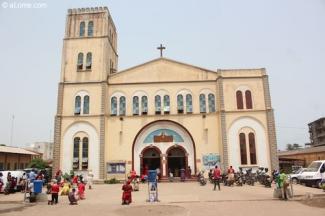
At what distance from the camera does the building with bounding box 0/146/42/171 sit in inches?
1592

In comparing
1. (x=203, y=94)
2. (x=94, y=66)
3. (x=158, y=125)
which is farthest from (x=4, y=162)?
(x=203, y=94)

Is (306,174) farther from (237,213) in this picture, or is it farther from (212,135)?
(237,213)

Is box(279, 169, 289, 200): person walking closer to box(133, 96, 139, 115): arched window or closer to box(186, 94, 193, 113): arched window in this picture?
box(186, 94, 193, 113): arched window

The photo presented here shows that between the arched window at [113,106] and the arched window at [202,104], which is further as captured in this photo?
the arched window at [113,106]

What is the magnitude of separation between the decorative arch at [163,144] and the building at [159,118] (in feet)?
0.32

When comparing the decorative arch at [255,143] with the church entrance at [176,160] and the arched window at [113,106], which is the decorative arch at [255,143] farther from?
the arched window at [113,106]

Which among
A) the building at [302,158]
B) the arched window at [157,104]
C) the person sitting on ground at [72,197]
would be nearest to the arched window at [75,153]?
the arched window at [157,104]

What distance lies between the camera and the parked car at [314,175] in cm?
2306

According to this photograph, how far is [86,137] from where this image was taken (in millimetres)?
30938

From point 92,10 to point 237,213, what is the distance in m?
28.7

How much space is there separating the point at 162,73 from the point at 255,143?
11589 mm

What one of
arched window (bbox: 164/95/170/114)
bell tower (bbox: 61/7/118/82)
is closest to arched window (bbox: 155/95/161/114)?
arched window (bbox: 164/95/170/114)

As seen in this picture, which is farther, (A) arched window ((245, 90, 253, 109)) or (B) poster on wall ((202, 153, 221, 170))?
(A) arched window ((245, 90, 253, 109))

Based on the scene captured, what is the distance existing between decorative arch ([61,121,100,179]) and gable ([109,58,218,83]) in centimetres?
546
